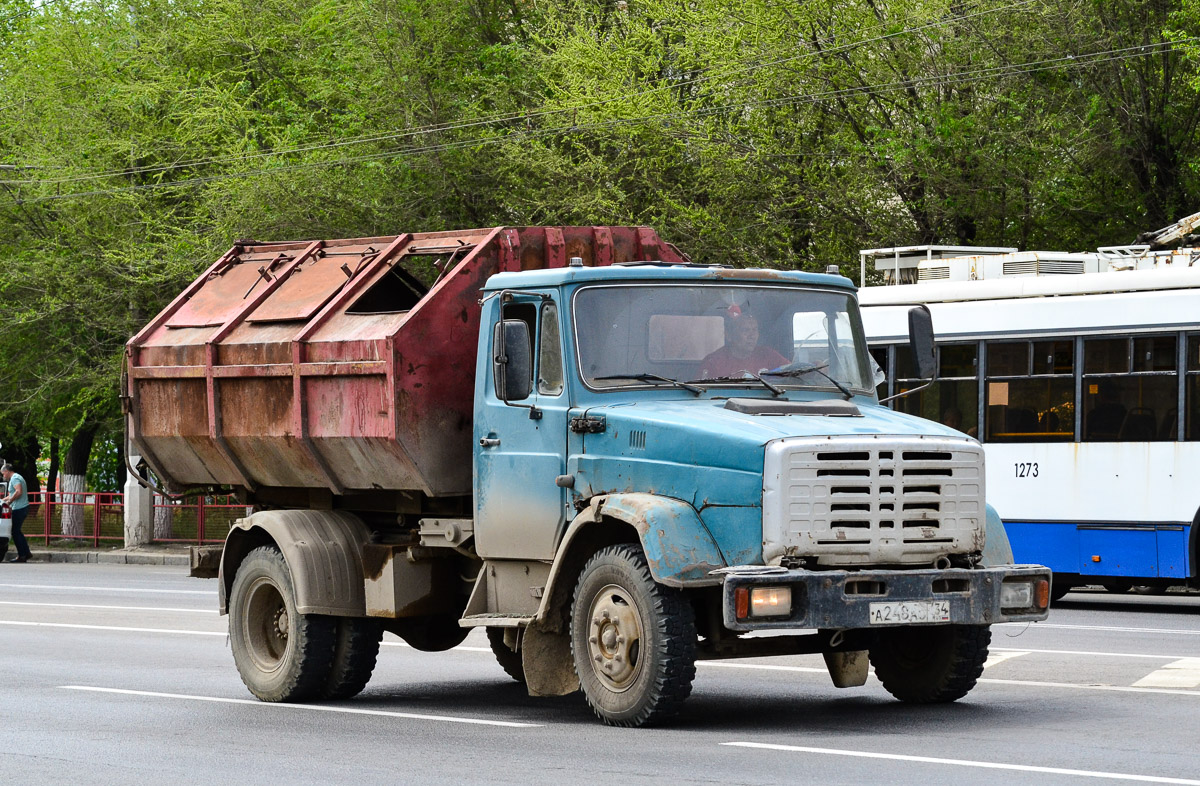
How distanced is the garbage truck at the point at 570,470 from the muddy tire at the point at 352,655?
16 millimetres

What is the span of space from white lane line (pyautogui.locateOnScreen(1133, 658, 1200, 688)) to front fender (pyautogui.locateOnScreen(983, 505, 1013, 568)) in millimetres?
1974

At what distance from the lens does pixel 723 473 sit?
9.70m

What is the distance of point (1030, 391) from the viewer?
19781 millimetres

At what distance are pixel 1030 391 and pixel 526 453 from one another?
33.5ft

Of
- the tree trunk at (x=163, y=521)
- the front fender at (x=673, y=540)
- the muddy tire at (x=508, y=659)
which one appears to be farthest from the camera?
the tree trunk at (x=163, y=521)

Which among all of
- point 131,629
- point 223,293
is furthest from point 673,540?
point 131,629

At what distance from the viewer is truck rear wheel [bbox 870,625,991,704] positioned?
10.7 metres

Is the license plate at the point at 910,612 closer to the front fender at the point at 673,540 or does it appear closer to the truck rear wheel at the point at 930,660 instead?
the truck rear wheel at the point at 930,660

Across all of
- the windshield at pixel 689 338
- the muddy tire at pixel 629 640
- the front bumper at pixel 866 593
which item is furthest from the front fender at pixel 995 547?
the muddy tire at pixel 629 640

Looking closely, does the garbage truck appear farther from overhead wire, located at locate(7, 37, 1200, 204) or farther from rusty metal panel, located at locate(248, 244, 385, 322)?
overhead wire, located at locate(7, 37, 1200, 204)

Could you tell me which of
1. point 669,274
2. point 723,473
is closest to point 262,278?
point 669,274

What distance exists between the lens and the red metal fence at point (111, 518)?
34688mm

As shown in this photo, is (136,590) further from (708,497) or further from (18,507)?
(708,497)

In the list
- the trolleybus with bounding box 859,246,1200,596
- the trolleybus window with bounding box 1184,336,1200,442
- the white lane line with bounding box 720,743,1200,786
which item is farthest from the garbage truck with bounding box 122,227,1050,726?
the trolleybus with bounding box 859,246,1200,596
